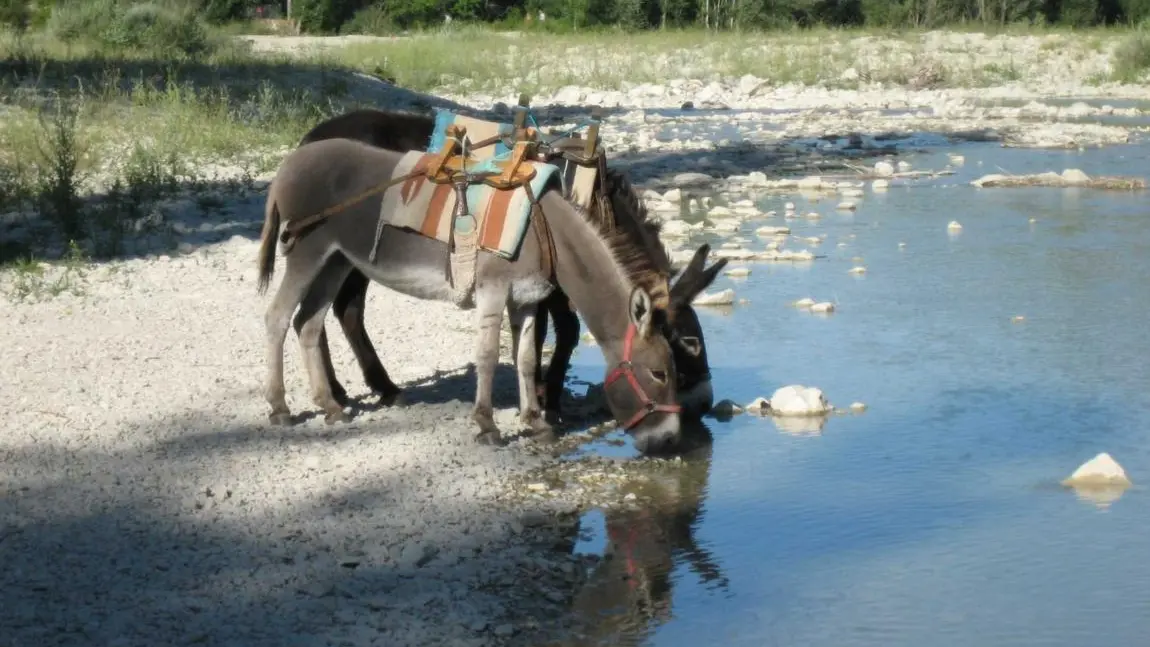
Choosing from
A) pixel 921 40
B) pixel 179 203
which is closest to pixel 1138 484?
pixel 179 203

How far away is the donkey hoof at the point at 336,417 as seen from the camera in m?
8.75

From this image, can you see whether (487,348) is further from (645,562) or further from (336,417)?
(645,562)

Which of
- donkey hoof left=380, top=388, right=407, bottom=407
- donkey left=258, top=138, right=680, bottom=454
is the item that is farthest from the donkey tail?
donkey hoof left=380, top=388, right=407, bottom=407

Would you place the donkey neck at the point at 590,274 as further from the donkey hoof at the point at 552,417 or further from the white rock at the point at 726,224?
the white rock at the point at 726,224

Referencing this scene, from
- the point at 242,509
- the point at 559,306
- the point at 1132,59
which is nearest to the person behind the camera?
the point at 242,509

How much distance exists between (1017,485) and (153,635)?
4.75 metres

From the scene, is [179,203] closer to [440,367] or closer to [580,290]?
[440,367]

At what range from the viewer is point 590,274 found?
8.03m

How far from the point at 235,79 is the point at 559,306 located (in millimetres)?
17335

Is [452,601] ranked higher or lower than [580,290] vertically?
lower

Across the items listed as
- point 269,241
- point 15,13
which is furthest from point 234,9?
point 269,241

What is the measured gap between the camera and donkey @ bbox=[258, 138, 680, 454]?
783 centimetres

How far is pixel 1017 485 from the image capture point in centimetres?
793

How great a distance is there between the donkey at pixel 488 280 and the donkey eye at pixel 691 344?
24.6 inches
